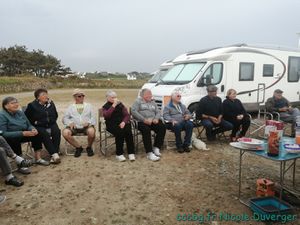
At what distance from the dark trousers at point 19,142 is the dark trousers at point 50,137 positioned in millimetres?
77

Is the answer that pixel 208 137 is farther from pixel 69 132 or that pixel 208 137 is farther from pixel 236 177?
pixel 69 132

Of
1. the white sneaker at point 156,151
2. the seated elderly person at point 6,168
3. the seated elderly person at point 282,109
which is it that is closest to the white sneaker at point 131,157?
the white sneaker at point 156,151

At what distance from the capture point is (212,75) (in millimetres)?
7910

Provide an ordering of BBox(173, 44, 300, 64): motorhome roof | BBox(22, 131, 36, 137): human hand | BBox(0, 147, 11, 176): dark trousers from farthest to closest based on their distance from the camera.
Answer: BBox(173, 44, 300, 64): motorhome roof → BBox(22, 131, 36, 137): human hand → BBox(0, 147, 11, 176): dark trousers

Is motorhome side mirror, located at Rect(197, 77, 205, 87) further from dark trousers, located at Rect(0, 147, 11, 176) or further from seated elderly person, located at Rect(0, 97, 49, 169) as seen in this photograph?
dark trousers, located at Rect(0, 147, 11, 176)

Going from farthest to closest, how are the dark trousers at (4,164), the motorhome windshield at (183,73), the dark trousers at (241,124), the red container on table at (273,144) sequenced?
the motorhome windshield at (183,73)
the dark trousers at (241,124)
the dark trousers at (4,164)
the red container on table at (273,144)

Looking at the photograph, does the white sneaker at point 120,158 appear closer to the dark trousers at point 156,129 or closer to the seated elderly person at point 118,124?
the seated elderly person at point 118,124

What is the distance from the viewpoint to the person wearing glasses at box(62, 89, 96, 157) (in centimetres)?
506

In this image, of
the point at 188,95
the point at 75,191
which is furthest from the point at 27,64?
the point at 75,191

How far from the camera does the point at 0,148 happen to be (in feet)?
12.5

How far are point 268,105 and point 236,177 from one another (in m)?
3.16

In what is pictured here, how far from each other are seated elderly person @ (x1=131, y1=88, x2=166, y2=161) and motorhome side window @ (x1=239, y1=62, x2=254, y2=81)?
3.99m

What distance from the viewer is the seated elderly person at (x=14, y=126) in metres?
4.35

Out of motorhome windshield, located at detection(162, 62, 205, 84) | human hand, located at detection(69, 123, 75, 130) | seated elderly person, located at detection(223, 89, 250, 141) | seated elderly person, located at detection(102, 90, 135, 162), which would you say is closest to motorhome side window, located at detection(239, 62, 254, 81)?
motorhome windshield, located at detection(162, 62, 205, 84)
